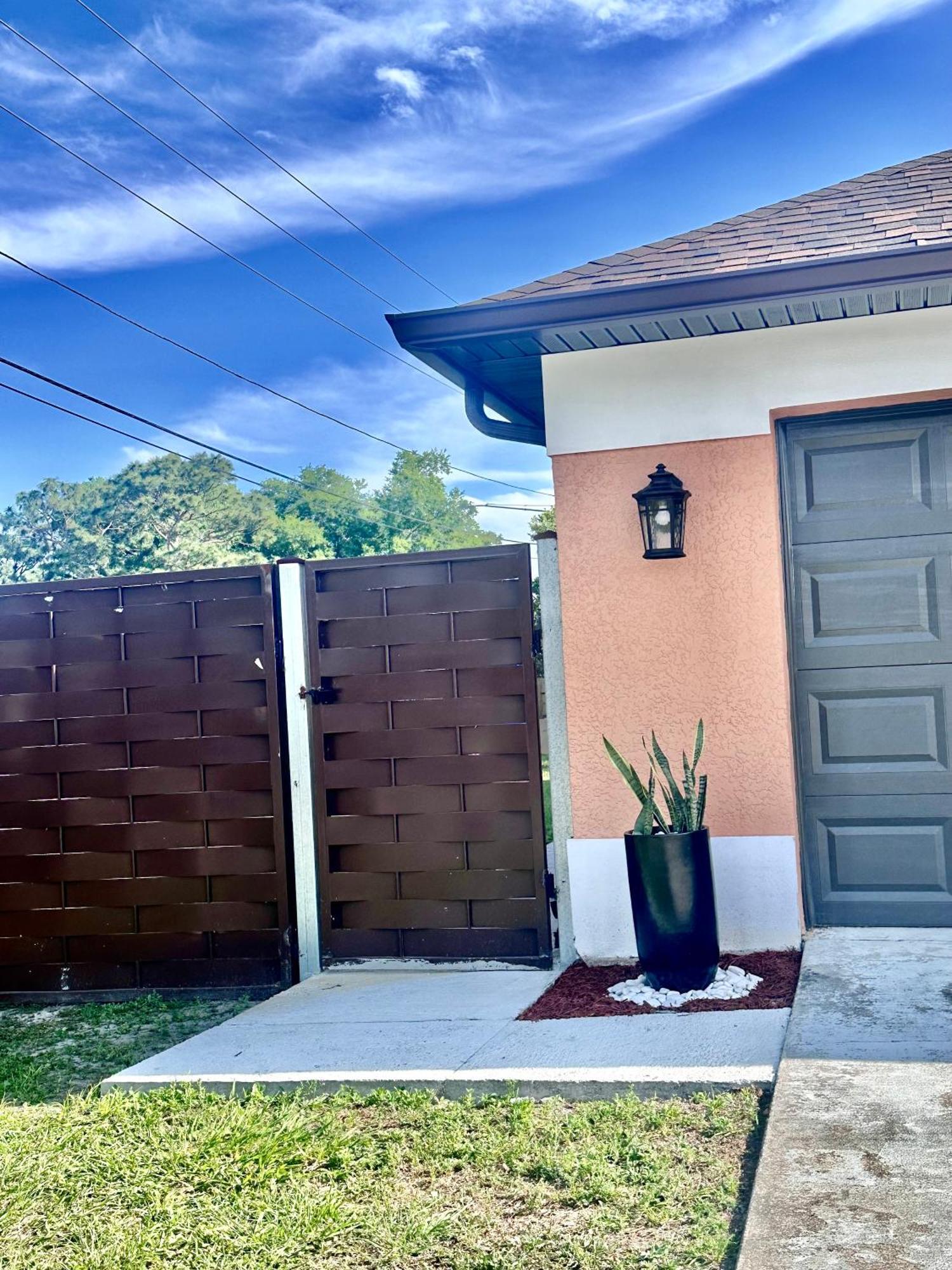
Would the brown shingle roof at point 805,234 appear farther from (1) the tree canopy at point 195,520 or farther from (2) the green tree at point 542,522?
(1) the tree canopy at point 195,520

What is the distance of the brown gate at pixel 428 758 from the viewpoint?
595 centimetres

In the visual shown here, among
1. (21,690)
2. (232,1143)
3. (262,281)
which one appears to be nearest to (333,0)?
(262,281)

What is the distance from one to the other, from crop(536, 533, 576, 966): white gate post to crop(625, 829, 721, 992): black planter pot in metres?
0.76

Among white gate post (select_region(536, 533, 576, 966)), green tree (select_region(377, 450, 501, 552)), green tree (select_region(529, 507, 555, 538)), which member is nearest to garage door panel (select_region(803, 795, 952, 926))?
white gate post (select_region(536, 533, 576, 966))

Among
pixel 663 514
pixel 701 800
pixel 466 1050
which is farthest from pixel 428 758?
pixel 466 1050

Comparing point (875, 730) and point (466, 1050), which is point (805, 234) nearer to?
point (875, 730)

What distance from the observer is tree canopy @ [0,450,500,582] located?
4584 centimetres

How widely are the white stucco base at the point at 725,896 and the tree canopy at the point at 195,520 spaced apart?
37.7 metres

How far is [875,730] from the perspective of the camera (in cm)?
563

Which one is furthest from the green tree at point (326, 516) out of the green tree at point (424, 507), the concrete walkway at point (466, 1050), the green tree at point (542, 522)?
the concrete walkway at point (466, 1050)

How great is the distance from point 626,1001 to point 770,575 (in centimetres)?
199

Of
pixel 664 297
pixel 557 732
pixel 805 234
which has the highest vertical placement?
pixel 805 234

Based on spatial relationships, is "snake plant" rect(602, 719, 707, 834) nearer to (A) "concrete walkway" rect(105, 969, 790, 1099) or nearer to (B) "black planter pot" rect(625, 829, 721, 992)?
(B) "black planter pot" rect(625, 829, 721, 992)

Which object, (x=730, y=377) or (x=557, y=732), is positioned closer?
(x=730, y=377)
